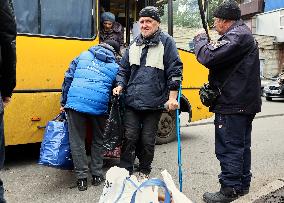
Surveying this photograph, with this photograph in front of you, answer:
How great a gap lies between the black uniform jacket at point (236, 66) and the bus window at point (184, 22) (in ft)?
8.87

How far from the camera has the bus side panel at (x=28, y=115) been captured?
16.3ft

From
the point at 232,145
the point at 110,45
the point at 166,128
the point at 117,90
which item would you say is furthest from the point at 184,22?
the point at 232,145

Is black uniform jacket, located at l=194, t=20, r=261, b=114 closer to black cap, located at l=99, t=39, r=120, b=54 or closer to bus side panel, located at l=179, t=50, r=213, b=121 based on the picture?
black cap, located at l=99, t=39, r=120, b=54

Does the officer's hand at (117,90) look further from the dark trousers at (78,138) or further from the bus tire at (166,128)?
the bus tire at (166,128)

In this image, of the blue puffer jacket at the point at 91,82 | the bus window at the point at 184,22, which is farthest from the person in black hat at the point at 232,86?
the bus window at the point at 184,22

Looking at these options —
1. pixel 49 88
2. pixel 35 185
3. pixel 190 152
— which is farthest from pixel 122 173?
pixel 190 152

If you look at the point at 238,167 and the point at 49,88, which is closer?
the point at 238,167

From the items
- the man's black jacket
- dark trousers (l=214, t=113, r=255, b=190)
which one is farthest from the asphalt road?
the man's black jacket

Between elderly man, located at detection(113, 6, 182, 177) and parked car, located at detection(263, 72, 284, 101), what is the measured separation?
14.8 m

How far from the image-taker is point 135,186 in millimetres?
2543

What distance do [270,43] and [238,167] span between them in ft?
92.4

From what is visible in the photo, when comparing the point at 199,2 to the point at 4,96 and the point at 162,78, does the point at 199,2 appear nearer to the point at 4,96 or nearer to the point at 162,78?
the point at 162,78

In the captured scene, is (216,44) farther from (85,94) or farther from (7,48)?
(7,48)

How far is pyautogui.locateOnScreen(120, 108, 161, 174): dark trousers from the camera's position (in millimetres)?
4398
